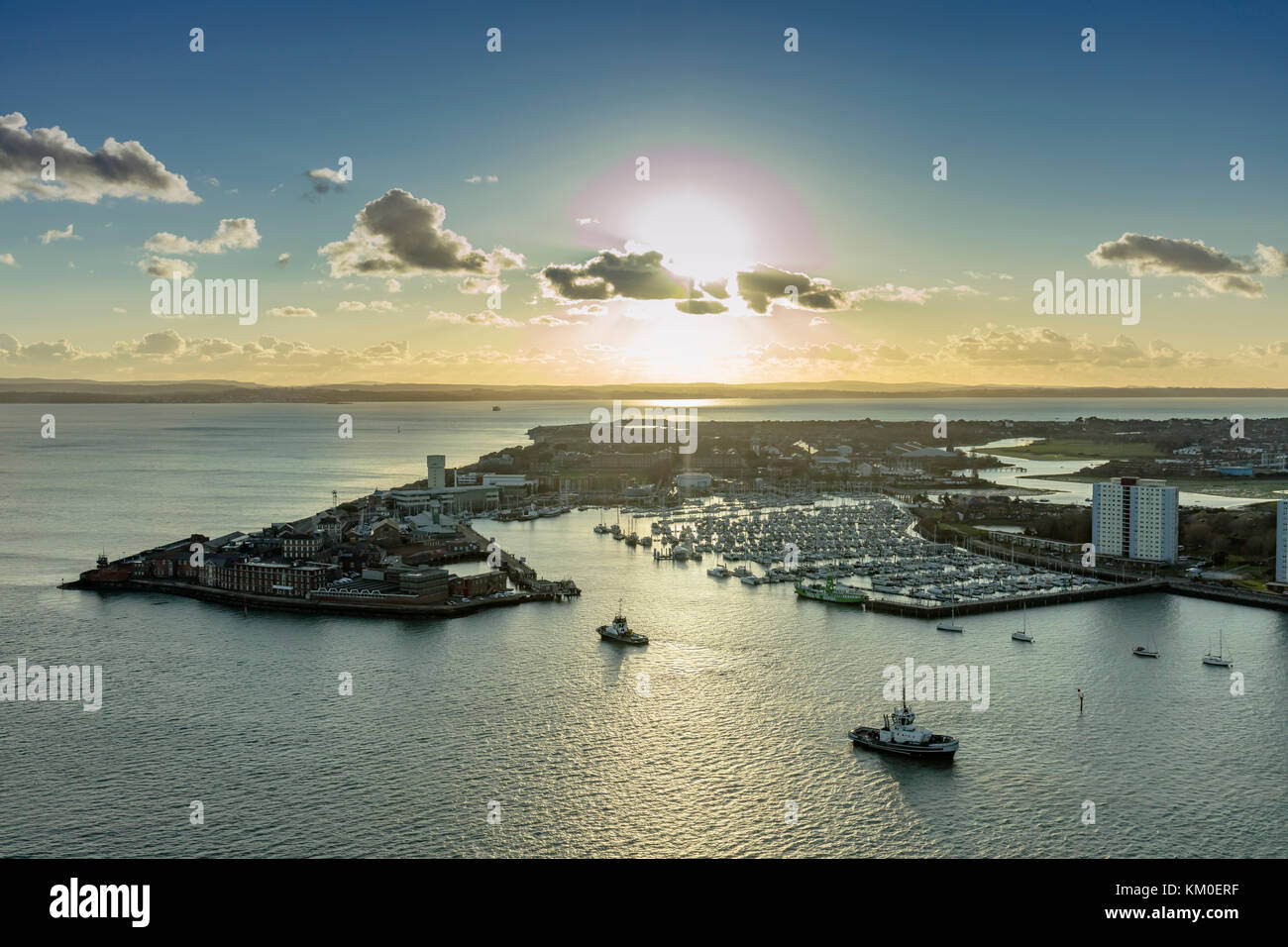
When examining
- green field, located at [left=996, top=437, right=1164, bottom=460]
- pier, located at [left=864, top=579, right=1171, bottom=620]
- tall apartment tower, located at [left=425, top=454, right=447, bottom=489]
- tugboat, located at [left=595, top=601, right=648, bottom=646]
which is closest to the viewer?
tugboat, located at [left=595, top=601, right=648, bottom=646]

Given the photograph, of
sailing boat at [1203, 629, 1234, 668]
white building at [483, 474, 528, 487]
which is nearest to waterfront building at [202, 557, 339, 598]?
sailing boat at [1203, 629, 1234, 668]

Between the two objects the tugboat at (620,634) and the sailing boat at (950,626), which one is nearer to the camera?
the tugboat at (620,634)

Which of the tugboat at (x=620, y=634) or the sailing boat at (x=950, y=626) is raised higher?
the tugboat at (x=620, y=634)

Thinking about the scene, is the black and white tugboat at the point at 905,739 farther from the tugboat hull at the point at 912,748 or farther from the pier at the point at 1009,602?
the pier at the point at 1009,602

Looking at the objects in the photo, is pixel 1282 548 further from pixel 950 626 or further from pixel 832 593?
pixel 832 593

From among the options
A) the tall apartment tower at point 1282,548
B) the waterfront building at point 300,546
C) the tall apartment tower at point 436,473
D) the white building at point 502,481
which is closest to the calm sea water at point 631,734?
the tall apartment tower at point 1282,548

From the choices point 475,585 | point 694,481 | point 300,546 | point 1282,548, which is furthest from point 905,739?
point 694,481

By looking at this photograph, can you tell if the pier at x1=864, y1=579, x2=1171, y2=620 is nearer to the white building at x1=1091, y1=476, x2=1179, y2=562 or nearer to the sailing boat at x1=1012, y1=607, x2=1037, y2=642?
the sailing boat at x1=1012, y1=607, x2=1037, y2=642
